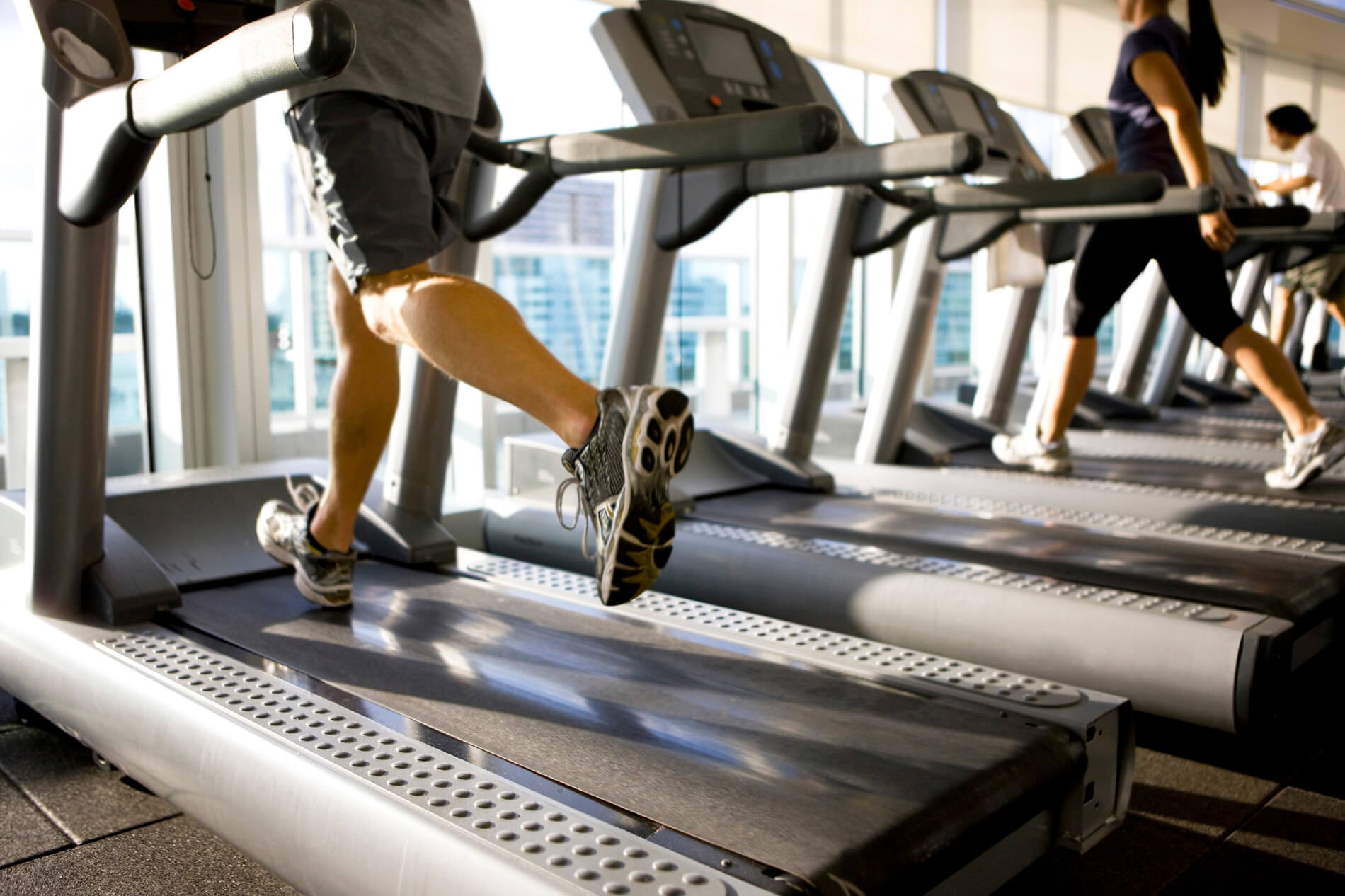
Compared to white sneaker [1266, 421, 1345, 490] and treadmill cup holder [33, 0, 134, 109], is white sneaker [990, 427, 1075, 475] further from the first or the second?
treadmill cup holder [33, 0, 134, 109]

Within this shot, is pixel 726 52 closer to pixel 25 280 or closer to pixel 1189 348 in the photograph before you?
pixel 25 280

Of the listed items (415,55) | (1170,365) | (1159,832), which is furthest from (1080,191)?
(1170,365)

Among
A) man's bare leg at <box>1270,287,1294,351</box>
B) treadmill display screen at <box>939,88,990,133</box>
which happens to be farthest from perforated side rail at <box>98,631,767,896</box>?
man's bare leg at <box>1270,287,1294,351</box>

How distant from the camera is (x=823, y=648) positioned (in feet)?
6.30

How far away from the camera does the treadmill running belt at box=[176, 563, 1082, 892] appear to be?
1.24 metres

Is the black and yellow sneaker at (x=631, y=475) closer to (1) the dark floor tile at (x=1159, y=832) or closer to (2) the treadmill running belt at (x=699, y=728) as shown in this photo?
(2) the treadmill running belt at (x=699, y=728)

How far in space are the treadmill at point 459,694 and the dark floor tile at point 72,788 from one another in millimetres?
91

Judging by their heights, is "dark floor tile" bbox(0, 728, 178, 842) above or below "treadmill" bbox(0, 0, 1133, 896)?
below

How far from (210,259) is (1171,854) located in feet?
8.87

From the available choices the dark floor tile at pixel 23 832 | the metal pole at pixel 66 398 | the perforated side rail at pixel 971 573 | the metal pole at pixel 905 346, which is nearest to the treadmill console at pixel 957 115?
the metal pole at pixel 905 346

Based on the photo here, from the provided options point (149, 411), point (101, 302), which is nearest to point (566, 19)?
point (149, 411)

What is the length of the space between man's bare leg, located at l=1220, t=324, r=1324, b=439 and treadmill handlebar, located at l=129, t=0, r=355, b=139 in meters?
2.79

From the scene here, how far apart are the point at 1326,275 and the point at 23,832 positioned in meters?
6.17

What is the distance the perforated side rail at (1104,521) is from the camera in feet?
8.65
